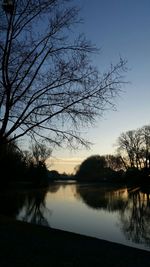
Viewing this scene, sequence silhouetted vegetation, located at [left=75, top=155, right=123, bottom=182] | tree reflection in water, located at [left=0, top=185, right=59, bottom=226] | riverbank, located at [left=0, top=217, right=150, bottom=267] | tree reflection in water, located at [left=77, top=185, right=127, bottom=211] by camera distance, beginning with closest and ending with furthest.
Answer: riverbank, located at [left=0, top=217, right=150, bottom=267]
tree reflection in water, located at [left=0, top=185, right=59, bottom=226]
tree reflection in water, located at [left=77, top=185, right=127, bottom=211]
silhouetted vegetation, located at [left=75, top=155, right=123, bottom=182]

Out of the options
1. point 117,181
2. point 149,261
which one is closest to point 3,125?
point 149,261

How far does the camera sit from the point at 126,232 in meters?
17.9

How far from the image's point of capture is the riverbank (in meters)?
8.63

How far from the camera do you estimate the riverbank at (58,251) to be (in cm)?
863

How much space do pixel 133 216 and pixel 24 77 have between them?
12253 millimetres

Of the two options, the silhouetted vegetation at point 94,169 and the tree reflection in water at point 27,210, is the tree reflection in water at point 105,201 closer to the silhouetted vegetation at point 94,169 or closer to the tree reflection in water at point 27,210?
the tree reflection in water at point 27,210

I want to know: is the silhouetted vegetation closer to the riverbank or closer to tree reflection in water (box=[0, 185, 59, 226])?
tree reflection in water (box=[0, 185, 59, 226])

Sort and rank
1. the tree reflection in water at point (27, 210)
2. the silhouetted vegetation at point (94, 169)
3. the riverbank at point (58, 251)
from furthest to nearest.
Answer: the silhouetted vegetation at point (94, 169), the tree reflection in water at point (27, 210), the riverbank at point (58, 251)

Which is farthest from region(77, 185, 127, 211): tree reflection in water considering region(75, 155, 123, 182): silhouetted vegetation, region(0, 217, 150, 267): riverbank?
region(75, 155, 123, 182): silhouetted vegetation

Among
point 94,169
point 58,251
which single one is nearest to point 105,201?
point 58,251

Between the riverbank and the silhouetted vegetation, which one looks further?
the silhouetted vegetation

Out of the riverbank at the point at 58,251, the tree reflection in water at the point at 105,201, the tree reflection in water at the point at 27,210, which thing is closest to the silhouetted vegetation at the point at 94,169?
the tree reflection in water at the point at 105,201

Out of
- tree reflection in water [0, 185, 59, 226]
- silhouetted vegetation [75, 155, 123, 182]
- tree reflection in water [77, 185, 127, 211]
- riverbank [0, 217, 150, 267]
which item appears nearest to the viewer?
riverbank [0, 217, 150, 267]

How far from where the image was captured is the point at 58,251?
32.8ft
